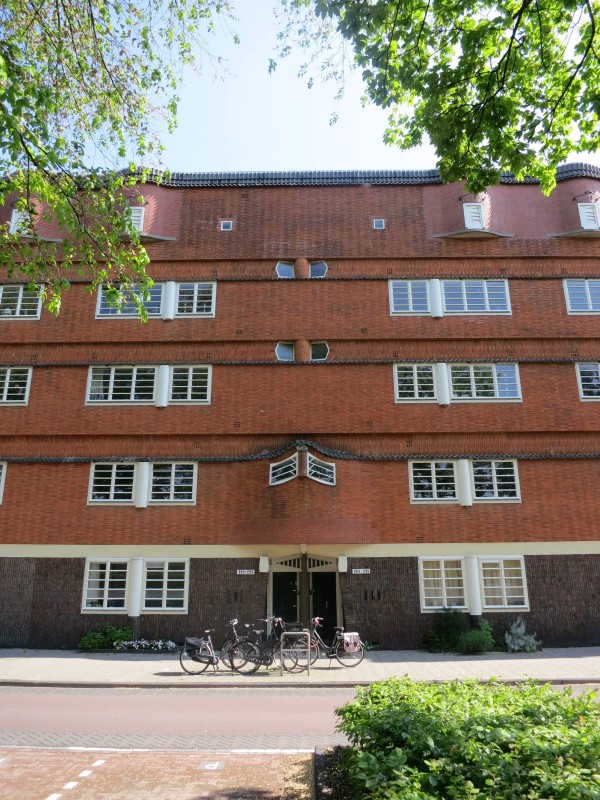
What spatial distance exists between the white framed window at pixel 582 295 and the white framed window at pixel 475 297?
233cm

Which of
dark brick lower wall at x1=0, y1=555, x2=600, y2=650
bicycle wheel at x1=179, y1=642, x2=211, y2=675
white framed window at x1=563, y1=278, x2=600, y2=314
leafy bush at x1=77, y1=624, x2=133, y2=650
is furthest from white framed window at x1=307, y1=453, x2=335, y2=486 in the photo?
white framed window at x1=563, y1=278, x2=600, y2=314

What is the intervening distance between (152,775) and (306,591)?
14.4 m

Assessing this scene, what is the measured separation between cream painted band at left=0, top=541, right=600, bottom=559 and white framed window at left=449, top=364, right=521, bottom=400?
5.19 m

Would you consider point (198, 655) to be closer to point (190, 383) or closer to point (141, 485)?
point (141, 485)

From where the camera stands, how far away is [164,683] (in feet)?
46.1

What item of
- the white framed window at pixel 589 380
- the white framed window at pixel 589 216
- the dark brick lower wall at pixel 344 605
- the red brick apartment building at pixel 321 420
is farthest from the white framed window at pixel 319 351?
the white framed window at pixel 589 216

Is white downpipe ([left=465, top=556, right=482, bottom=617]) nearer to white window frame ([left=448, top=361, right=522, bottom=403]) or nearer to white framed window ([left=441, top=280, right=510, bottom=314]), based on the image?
white window frame ([left=448, top=361, right=522, bottom=403])

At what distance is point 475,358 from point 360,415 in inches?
187

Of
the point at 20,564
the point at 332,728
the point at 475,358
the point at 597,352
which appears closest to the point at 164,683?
the point at 332,728

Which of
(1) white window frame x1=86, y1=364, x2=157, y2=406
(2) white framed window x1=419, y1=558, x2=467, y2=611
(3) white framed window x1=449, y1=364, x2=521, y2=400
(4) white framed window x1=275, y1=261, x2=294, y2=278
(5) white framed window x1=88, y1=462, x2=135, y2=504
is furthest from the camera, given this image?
(4) white framed window x1=275, y1=261, x2=294, y2=278

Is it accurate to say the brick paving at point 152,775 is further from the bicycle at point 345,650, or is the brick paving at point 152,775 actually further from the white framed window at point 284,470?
the white framed window at point 284,470

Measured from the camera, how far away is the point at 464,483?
2083 cm

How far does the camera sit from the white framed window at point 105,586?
20.3 m

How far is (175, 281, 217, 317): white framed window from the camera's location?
2305cm
